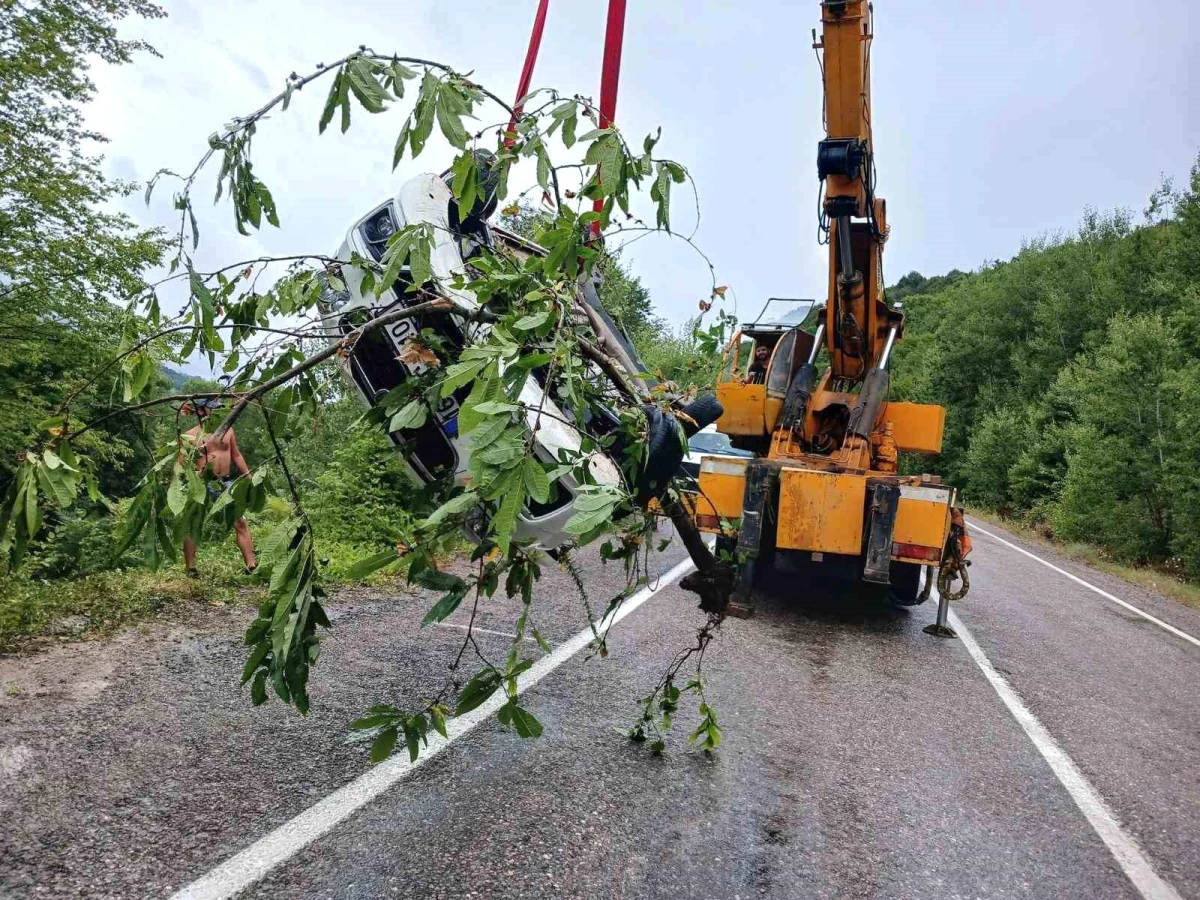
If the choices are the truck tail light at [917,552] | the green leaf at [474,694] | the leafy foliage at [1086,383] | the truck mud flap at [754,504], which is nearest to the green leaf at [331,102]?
the green leaf at [474,694]

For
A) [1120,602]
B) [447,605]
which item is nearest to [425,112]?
[447,605]

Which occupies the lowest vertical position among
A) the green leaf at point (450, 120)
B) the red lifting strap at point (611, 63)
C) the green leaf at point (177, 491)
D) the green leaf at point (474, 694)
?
the green leaf at point (474, 694)

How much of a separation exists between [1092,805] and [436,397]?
3611 mm

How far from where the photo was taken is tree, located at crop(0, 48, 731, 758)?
193 cm

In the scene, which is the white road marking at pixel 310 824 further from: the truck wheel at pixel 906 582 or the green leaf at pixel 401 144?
the truck wheel at pixel 906 582

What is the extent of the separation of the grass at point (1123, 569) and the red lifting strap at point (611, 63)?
574 inches

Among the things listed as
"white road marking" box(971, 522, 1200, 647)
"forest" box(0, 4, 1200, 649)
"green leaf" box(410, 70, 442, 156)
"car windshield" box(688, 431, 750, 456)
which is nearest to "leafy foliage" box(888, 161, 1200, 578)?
"forest" box(0, 4, 1200, 649)

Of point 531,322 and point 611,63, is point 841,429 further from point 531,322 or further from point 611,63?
point 531,322

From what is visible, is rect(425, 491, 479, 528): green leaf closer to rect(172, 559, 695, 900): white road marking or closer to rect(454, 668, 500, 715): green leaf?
rect(454, 668, 500, 715): green leaf

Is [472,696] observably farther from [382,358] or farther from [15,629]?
[15,629]

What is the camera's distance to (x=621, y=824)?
3105 mm

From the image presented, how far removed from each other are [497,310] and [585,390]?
43 centimetres

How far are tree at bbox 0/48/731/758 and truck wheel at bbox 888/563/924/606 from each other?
531 cm

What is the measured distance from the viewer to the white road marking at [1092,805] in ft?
10.4
